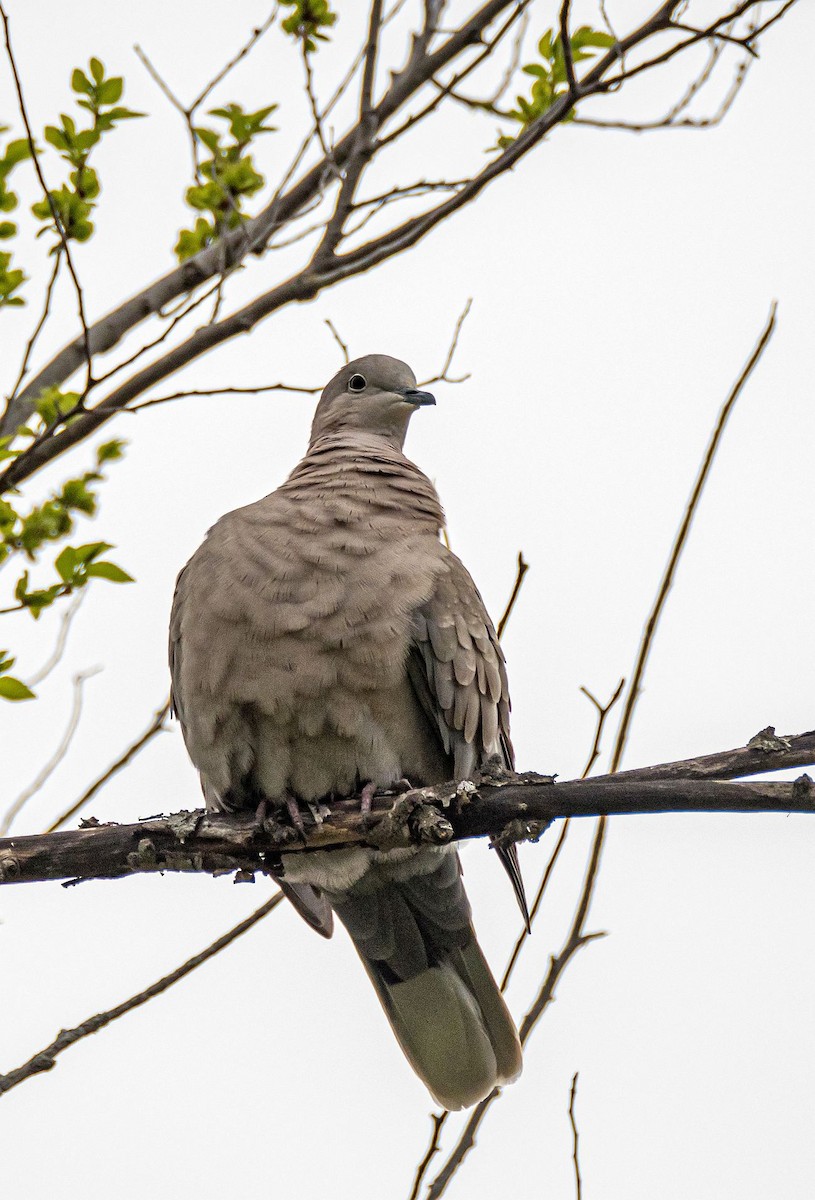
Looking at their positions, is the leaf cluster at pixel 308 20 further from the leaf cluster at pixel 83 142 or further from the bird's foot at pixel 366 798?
the bird's foot at pixel 366 798

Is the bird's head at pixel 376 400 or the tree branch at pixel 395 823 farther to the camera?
the bird's head at pixel 376 400

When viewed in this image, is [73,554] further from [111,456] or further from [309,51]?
[309,51]

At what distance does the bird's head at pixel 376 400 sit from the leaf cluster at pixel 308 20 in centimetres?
126

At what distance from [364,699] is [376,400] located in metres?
1.72

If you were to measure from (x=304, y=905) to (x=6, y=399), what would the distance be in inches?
69.5

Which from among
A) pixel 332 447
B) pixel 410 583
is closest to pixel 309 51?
pixel 332 447

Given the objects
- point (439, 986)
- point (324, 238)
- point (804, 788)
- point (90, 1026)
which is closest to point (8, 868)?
point (90, 1026)

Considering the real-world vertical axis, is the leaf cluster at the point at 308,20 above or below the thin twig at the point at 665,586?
above

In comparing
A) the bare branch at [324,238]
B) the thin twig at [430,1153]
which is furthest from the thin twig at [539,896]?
the bare branch at [324,238]

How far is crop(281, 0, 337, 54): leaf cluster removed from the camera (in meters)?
4.06

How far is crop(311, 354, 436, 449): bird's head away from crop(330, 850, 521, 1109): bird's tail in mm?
1787

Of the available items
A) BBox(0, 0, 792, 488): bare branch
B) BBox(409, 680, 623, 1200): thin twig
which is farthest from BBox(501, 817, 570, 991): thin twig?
BBox(0, 0, 792, 488): bare branch

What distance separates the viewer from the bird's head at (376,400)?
16.3 ft

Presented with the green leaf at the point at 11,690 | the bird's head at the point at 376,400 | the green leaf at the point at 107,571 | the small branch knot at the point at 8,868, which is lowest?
the small branch knot at the point at 8,868
